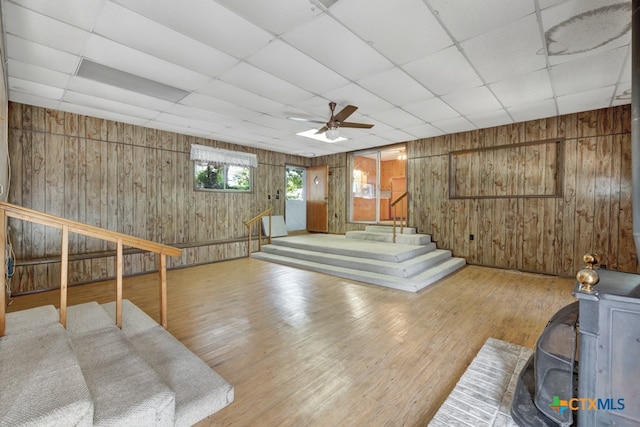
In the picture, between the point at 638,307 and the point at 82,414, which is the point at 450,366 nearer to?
the point at 638,307

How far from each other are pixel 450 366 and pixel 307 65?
3.26m

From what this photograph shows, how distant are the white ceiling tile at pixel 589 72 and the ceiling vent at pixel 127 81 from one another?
4803 millimetres

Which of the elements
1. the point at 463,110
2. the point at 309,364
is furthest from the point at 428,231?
the point at 309,364

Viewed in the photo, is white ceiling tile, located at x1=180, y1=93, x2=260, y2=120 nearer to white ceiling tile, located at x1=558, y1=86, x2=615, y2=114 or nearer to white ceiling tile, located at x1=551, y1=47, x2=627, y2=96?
white ceiling tile, located at x1=551, y1=47, x2=627, y2=96

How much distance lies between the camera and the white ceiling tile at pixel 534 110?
13.9ft

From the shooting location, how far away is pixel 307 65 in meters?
3.05

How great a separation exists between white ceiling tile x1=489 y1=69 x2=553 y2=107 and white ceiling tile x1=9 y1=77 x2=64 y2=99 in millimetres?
5907

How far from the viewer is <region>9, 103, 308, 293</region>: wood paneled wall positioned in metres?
4.28

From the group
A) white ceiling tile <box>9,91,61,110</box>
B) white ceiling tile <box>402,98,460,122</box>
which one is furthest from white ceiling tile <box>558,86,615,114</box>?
white ceiling tile <box>9,91,61,110</box>

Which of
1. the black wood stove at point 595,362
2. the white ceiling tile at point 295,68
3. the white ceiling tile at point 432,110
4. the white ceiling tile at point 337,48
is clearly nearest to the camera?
the black wood stove at point 595,362

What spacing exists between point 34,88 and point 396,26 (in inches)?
185

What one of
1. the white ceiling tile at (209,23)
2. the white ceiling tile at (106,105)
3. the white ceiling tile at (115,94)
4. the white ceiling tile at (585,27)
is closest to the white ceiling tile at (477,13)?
the white ceiling tile at (585,27)

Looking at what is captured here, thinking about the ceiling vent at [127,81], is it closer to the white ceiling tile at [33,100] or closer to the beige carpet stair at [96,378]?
the white ceiling tile at [33,100]

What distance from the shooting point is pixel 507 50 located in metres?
2.78
